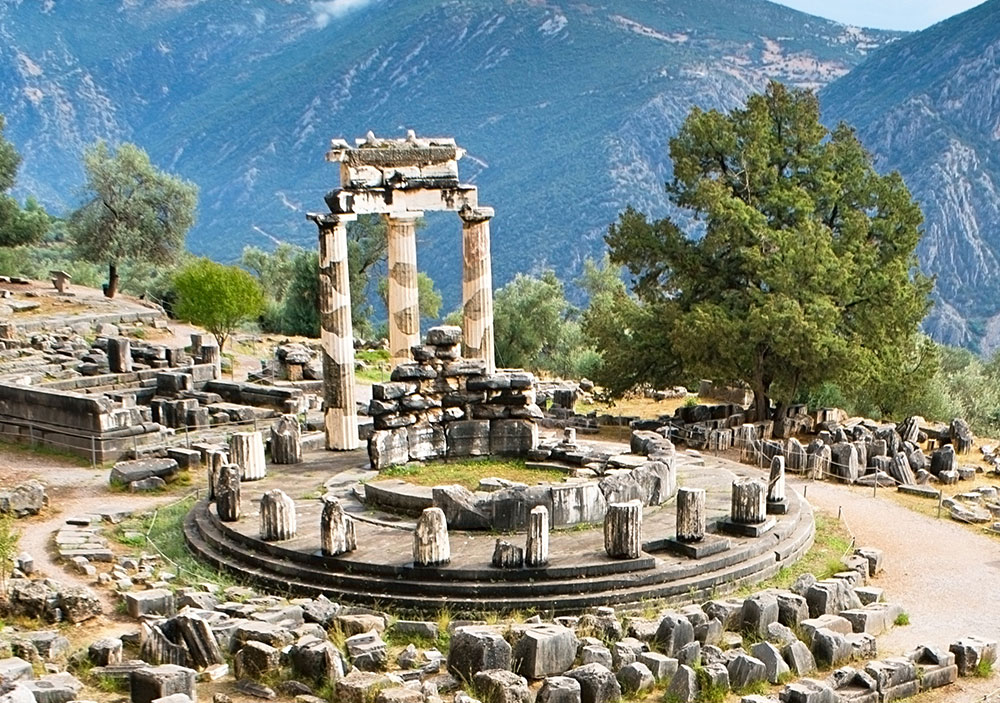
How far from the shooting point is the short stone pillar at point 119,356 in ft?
115

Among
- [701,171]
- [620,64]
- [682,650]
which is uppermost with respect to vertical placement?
[620,64]

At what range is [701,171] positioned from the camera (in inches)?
1280

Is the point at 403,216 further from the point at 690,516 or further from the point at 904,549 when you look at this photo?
the point at 904,549

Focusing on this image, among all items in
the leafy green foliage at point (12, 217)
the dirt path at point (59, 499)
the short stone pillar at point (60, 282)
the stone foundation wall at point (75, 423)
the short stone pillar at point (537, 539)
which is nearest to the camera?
the short stone pillar at point (537, 539)

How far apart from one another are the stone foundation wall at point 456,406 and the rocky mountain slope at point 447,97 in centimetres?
6620

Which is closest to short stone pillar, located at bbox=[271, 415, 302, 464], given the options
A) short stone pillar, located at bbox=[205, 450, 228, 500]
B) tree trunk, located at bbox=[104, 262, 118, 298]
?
short stone pillar, located at bbox=[205, 450, 228, 500]

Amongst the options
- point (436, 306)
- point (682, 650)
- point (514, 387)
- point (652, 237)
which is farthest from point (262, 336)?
point (682, 650)

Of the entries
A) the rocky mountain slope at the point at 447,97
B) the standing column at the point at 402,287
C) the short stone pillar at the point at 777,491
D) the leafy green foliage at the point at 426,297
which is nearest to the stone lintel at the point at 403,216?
the standing column at the point at 402,287

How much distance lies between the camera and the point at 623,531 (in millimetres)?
17672

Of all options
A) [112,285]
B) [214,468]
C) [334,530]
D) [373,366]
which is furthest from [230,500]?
[112,285]

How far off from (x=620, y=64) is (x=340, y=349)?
95.4 m

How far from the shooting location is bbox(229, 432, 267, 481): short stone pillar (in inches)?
907

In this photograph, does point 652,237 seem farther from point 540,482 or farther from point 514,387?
point 540,482

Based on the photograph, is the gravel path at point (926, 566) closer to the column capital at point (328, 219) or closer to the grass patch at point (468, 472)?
the grass patch at point (468, 472)
